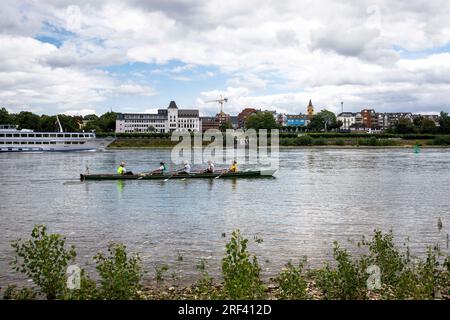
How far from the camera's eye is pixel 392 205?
35938 mm

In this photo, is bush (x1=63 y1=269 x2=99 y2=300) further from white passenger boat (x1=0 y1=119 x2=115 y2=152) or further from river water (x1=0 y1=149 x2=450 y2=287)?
white passenger boat (x1=0 y1=119 x2=115 y2=152)

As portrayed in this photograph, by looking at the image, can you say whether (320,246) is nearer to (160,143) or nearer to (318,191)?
(318,191)

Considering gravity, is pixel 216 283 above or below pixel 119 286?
below

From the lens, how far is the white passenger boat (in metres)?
Answer: 141

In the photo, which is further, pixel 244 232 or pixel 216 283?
pixel 244 232

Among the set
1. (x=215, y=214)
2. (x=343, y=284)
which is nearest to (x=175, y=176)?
(x=215, y=214)

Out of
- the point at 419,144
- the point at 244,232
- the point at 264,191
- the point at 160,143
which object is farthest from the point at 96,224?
the point at 419,144

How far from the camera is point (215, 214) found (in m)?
32.7

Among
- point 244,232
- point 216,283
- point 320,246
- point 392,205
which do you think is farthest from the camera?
point 392,205

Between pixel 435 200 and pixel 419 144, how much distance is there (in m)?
138

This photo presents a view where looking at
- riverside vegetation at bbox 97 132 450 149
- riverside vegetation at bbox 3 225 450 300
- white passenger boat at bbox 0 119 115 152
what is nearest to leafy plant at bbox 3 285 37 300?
riverside vegetation at bbox 3 225 450 300

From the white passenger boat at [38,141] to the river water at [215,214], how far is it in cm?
9282

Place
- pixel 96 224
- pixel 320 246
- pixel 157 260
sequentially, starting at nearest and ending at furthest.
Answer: pixel 157 260, pixel 320 246, pixel 96 224

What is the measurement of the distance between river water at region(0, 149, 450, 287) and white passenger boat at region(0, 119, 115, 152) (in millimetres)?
92816
